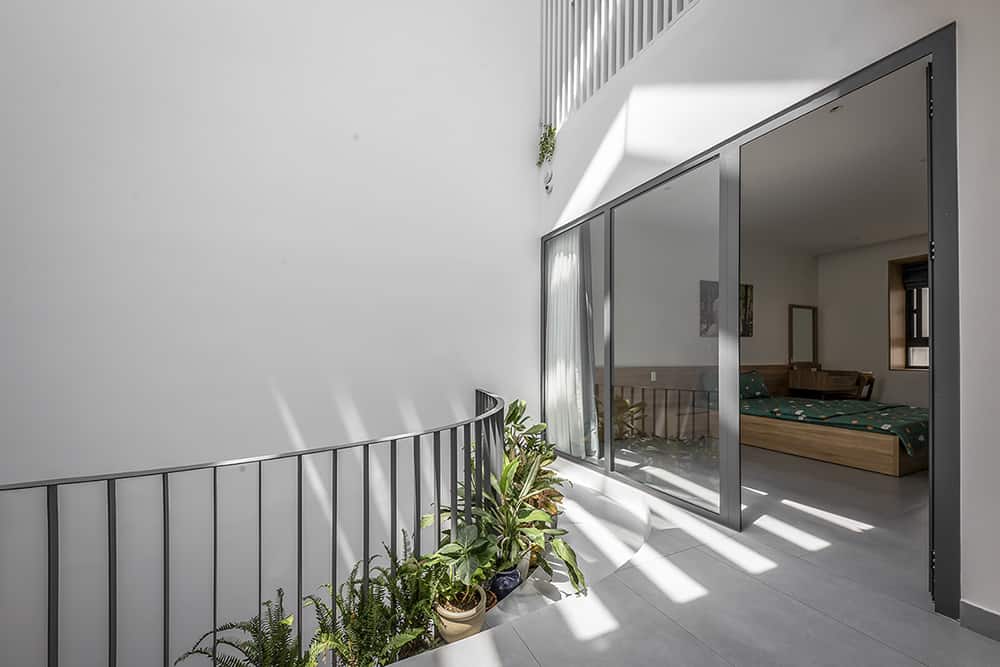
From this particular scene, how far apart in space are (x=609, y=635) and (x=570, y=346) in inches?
117

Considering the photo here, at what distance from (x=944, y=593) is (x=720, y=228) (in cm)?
194

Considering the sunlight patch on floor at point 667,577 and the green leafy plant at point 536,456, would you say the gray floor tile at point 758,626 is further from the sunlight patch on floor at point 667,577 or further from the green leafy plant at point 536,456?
the green leafy plant at point 536,456

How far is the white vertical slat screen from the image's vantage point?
3.43 m

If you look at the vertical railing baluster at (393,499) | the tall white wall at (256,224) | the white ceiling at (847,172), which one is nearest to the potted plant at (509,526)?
the vertical railing baluster at (393,499)

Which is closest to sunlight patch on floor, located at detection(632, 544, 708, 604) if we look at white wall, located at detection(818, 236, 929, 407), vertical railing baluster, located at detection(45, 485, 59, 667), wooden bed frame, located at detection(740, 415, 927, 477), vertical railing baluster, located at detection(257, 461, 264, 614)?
vertical railing baluster, located at detection(257, 461, 264, 614)

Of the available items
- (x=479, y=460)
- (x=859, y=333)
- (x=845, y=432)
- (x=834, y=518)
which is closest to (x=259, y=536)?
(x=479, y=460)

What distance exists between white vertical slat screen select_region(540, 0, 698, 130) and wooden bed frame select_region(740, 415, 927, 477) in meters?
3.72

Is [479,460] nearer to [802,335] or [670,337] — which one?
[670,337]

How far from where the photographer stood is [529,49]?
521 cm

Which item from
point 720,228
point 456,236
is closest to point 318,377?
point 456,236

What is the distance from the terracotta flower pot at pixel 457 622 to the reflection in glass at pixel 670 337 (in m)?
1.61

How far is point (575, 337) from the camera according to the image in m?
4.47

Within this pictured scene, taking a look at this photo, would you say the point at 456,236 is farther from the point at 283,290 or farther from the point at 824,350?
the point at 824,350

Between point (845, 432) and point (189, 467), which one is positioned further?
point (845, 432)
